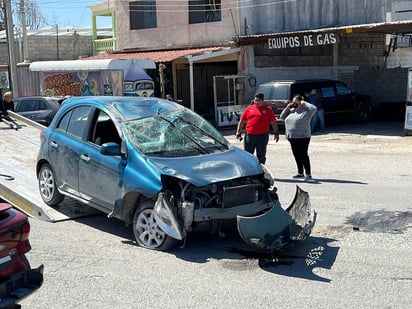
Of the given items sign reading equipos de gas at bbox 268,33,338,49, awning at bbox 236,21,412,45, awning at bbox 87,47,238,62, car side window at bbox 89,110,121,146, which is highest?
awning at bbox 236,21,412,45

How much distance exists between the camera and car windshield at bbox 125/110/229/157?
277 inches

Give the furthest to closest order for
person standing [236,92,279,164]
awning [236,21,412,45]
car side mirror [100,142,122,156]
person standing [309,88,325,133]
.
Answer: person standing [309,88,325,133]
awning [236,21,412,45]
person standing [236,92,279,164]
car side mirror [100,142,122,156]

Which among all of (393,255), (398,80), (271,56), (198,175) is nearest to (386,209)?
(393,255)

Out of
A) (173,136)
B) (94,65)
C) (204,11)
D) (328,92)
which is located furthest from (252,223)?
(204,11)

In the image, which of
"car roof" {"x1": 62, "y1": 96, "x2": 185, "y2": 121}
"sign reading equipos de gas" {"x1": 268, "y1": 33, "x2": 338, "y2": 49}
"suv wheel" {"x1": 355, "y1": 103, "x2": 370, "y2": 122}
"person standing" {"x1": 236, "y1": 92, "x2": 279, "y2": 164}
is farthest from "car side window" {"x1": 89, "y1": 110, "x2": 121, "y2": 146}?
"suv wheel" {"x1": 355, "y1": 103, "x2": 370, "y2": 122}

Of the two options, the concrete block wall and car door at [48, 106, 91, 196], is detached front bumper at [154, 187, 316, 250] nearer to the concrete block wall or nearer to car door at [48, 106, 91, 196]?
car door at [48, 106, 91, 196]

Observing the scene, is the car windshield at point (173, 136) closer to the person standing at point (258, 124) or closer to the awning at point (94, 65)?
the person standing at point (258, 124)

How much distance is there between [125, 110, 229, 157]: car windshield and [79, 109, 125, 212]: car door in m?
0.33

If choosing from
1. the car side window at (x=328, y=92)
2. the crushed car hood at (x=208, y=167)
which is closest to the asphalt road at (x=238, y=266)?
the crushed car hood at (x=208, y=167)

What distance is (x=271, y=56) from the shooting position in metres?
25.2

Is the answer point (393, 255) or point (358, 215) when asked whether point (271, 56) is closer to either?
point (358, 215)

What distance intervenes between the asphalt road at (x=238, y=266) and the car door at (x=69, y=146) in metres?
0.61

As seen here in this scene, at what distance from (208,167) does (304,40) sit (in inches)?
619

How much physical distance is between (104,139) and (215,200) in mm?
2044
